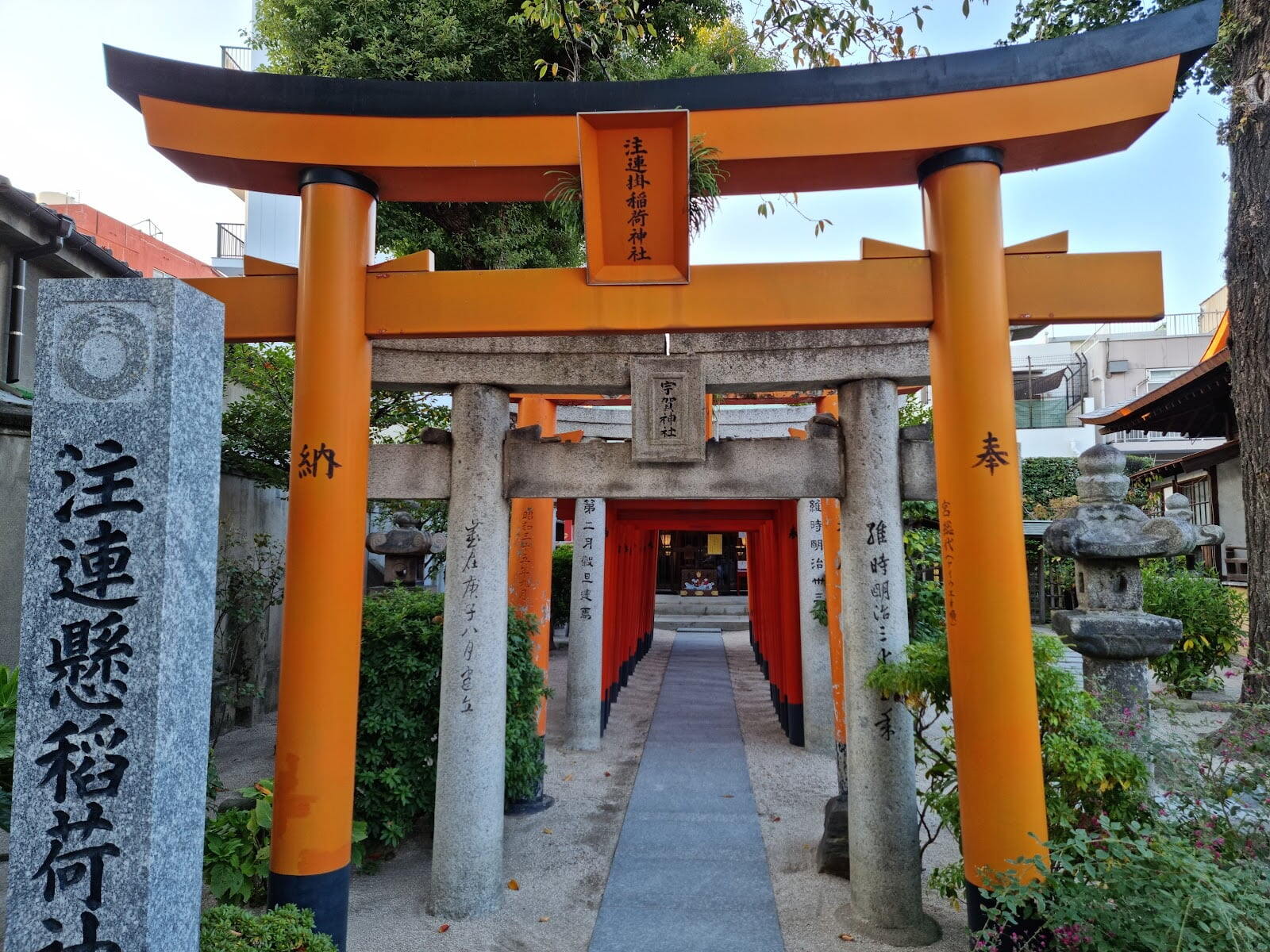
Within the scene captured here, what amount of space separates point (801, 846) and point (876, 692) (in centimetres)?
229

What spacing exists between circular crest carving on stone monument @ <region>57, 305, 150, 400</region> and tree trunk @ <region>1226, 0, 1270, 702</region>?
9008mm

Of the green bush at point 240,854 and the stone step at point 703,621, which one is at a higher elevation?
the green bush at point 240,854

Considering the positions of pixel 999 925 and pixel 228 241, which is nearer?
pixel 999 925

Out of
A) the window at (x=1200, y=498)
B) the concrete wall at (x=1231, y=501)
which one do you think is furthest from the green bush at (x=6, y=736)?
the window at (x=1200, y=498)

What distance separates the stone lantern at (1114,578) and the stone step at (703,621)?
19.3 m

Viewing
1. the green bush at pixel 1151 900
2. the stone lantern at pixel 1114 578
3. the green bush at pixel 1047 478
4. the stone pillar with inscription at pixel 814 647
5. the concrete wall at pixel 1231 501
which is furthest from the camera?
the green bush at pixel 1047 478

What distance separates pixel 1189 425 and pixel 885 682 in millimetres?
13194

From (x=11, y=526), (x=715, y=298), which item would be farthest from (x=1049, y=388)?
(x=11, y=526)

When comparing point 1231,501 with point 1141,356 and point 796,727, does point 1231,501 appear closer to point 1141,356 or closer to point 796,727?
point 796,727

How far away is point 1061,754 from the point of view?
4027mm

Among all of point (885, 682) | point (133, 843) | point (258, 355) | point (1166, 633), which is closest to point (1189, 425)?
point (1166, 633)

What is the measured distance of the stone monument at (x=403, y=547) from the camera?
28.4 feet

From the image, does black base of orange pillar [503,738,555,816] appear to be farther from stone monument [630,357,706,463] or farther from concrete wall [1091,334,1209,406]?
concrete wall [1091,334,1209,406]

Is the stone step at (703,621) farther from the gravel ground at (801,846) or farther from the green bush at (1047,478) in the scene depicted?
the gravel ground at (801,846)
